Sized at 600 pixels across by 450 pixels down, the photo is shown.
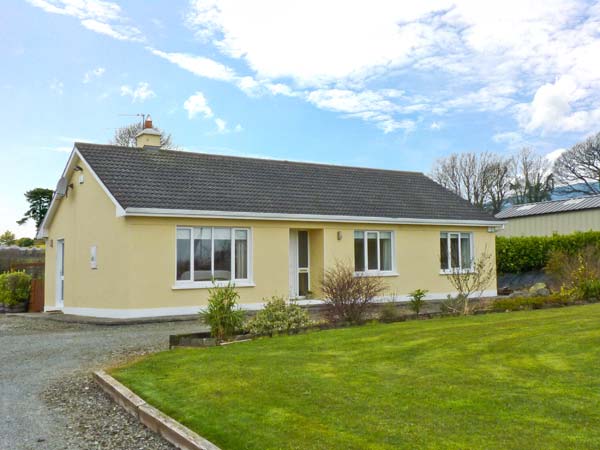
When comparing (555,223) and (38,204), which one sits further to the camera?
(38,204)

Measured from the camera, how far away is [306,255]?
19.3 m

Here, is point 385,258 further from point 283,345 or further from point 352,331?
point 283,345

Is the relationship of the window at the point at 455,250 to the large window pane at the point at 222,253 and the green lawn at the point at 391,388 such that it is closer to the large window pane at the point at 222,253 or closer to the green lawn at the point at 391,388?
the large window pane at the point at 222,253

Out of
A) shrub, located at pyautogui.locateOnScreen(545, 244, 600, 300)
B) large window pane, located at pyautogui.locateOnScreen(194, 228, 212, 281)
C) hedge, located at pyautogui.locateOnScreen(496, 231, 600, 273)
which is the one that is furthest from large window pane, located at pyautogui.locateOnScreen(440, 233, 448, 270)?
large window pane, located at pyautogui.locateOnScreen(194, 228, 212, 281)

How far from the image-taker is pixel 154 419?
5.84 meters

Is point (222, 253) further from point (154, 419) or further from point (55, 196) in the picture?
point (154, 419)

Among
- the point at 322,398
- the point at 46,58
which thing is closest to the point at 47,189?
the point at 46,58

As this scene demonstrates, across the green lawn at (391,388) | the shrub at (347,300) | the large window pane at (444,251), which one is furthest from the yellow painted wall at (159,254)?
the green lawn at (391,388)

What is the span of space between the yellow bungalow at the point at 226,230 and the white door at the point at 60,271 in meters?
0.04

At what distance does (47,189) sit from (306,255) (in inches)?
1457

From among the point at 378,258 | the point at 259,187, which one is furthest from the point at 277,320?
the point at 378,258

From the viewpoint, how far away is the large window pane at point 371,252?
64.9ft

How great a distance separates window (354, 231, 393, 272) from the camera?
19562 millimetres

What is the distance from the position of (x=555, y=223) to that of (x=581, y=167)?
66.3 ft
